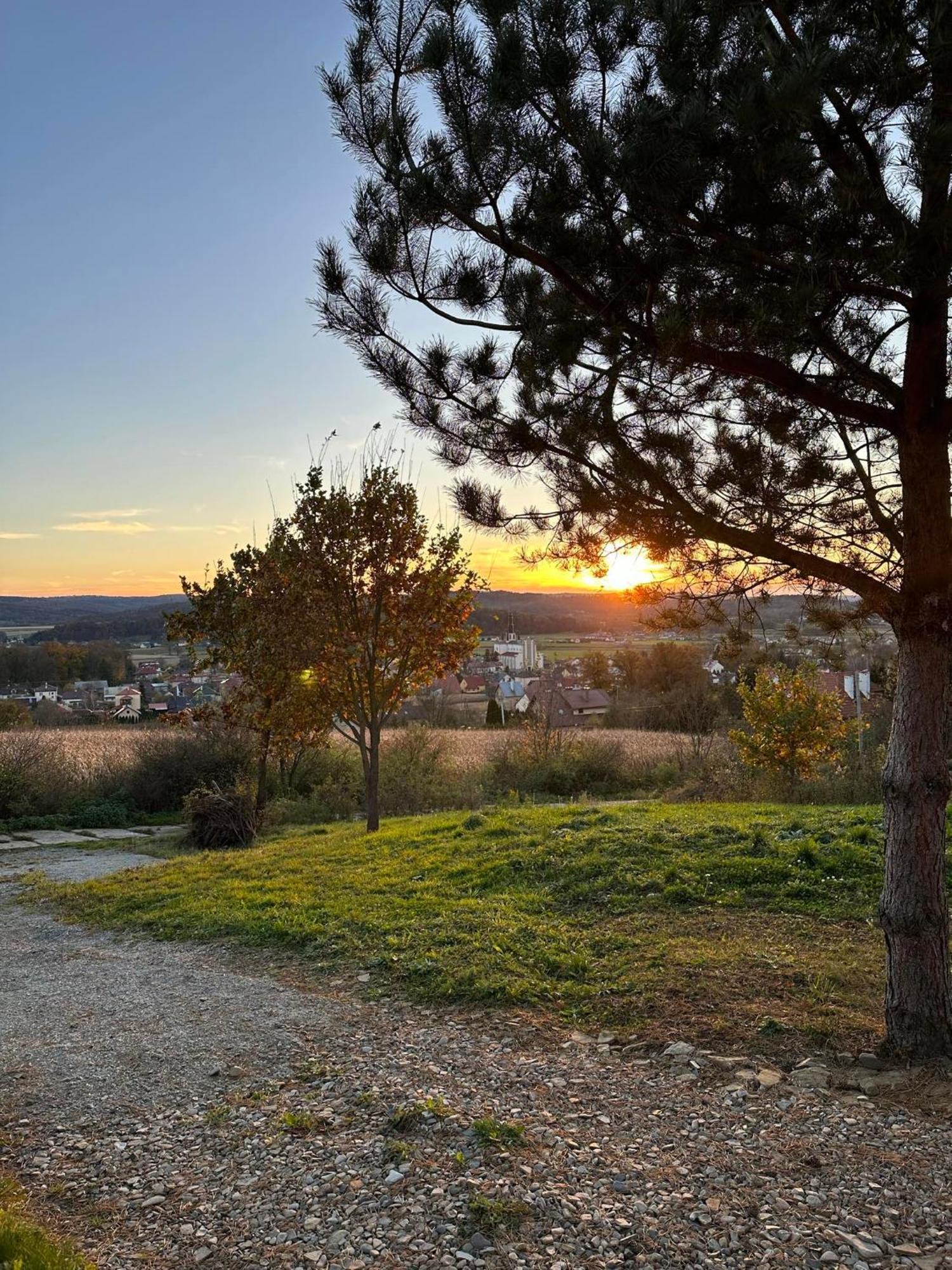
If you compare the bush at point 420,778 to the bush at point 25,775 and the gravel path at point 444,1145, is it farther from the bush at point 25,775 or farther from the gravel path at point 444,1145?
the gravel path at point 444,1145

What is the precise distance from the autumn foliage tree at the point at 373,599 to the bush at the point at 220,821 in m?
1.67

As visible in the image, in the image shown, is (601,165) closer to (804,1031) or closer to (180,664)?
(804,1031)

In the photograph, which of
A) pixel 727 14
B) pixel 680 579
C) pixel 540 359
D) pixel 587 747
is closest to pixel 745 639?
pixel 680 579

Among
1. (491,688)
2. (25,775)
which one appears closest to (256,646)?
(25,775)

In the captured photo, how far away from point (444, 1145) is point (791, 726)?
10.2 metres

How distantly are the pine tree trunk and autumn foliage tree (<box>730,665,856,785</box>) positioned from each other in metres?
8.45

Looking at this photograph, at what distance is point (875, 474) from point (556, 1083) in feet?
10.4

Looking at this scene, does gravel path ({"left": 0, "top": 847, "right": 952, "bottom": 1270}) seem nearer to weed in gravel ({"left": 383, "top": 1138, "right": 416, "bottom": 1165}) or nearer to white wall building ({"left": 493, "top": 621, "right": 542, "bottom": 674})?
weed in gravel ({"left": 383, "top": 1138, "right": 416, "bottom": 1165})

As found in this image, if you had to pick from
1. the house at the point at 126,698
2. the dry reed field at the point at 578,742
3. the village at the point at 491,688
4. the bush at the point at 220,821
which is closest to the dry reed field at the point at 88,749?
the village at the point at 491,688

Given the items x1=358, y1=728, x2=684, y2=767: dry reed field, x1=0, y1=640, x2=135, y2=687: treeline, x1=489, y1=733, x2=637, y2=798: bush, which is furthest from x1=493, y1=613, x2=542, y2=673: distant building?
x1=489, y1=733, x2=637, y2=798: bush

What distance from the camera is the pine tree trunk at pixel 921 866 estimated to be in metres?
3.99

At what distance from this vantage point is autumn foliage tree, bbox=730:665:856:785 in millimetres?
12414

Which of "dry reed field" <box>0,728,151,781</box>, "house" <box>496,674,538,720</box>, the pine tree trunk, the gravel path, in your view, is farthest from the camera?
"house" <box>496,674,538,720</box>

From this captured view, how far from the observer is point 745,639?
4.98 meters
